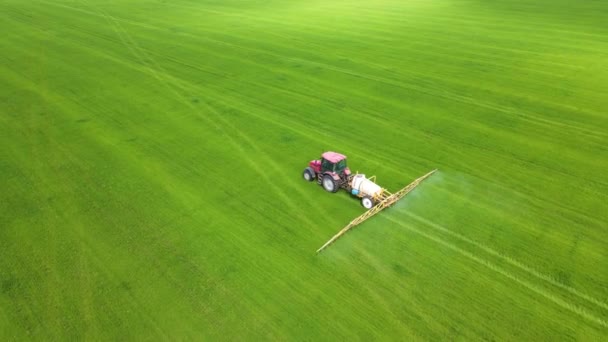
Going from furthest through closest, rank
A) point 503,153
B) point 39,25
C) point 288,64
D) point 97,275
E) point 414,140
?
1. point 39,25
2. point 288,64
3. point 414,140
4. point 503,153
5. point 97,275

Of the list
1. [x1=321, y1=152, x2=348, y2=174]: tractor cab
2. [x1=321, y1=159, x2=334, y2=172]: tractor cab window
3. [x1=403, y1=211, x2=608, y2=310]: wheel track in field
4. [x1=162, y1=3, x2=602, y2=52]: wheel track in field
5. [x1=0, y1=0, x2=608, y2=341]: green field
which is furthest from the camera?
[x1=162, y1=3, x2=602, y2=52]: wheel track in field

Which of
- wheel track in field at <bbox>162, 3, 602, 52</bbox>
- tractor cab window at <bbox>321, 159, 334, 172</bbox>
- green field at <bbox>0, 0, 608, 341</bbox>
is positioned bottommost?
green field at <bbox>0, 0, 608, 341</bbox>

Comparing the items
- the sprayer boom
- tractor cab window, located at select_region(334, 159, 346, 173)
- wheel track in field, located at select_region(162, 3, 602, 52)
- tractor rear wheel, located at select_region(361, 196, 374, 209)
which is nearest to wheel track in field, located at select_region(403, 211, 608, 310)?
the sprayer boom

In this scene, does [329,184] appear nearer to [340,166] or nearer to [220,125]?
[340,166]

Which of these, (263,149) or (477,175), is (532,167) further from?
(263,149)

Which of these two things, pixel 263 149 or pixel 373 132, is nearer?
pixel 263 149

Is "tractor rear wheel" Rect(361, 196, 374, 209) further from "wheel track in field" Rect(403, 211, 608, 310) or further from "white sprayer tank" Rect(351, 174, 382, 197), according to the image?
"wheel track in field" Rect(403, 211, 608, 310)

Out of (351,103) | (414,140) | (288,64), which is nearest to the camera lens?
(414,140)

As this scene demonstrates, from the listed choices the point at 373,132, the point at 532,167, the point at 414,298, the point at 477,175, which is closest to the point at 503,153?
the point at 532,167
